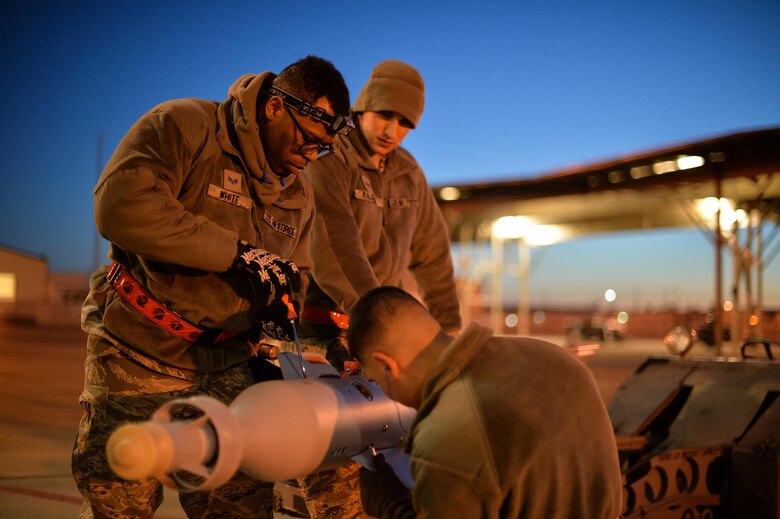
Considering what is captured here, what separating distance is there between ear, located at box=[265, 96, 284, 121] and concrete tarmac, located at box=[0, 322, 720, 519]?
11.1 feet

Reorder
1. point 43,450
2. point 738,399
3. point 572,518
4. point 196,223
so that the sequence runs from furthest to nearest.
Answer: point 43,450, point 738,399, point 196,223, point 572,518

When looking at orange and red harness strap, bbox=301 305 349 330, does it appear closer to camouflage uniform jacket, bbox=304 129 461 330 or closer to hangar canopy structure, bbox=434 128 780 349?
camouflage uniform jacket, bbox=304 129 461 330

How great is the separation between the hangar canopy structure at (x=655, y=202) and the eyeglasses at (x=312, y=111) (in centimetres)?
973

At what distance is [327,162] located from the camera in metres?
3.76

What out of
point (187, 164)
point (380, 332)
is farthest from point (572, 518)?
point (187, 164)

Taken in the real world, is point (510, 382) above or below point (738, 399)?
above

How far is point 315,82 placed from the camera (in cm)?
271

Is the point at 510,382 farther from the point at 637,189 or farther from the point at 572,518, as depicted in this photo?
the point at 637,189

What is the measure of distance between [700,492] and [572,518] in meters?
2.37

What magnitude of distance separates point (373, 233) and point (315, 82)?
130 cm

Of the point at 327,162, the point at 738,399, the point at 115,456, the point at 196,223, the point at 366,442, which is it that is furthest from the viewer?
the point at 738,399

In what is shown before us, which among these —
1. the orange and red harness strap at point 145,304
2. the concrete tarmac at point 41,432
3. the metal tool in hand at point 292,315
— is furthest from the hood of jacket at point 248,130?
the concrete tarmac at point 41,432

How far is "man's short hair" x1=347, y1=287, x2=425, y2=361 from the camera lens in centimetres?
222

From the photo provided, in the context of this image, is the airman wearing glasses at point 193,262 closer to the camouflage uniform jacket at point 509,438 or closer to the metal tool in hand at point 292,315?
the metal tool in hand at point 292,315
